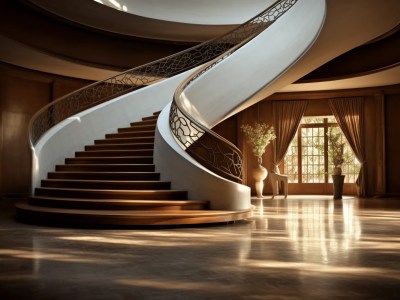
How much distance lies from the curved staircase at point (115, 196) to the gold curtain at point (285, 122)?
21.3 ft

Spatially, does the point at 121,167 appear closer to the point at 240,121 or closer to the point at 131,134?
the point at 131,134

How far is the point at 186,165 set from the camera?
696cm

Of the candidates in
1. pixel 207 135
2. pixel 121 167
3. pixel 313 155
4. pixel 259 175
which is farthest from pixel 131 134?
pixel 313 155

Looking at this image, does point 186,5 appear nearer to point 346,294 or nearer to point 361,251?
point 361,251

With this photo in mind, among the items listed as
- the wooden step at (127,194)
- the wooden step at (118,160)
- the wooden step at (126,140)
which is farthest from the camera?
the wooden step at (126,140)

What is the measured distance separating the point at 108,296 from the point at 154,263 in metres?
1.01

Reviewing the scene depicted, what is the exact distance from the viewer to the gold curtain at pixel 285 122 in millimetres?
14242

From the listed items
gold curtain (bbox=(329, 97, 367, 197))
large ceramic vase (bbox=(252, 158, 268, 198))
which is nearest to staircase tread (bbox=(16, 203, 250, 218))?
large ceramic vase (bbox=(252, 158, 268, 198))

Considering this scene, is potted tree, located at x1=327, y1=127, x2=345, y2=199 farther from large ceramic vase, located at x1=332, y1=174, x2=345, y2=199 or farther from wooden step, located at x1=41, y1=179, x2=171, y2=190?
wooden step, located at x1=41, y1=179, x2=171, y2=190

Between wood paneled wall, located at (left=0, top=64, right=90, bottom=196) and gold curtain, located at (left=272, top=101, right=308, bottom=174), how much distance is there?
22.3 feet

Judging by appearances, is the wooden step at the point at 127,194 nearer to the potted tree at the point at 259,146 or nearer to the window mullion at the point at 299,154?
the potted tree at the point at 259,146

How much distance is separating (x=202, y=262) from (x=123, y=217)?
7.56 feet

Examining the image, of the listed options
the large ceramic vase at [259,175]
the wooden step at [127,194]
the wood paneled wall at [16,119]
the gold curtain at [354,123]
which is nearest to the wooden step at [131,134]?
the wooden step at [127,194]

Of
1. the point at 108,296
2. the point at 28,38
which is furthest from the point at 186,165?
the point at 28,38
